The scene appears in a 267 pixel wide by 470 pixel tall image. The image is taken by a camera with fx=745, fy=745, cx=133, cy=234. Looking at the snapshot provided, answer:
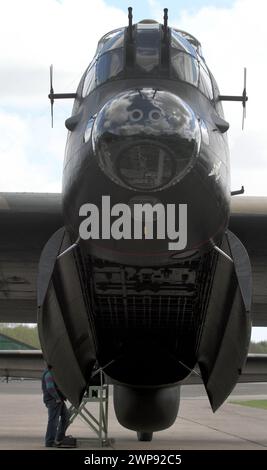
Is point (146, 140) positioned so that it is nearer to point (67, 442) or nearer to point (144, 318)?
point (144, 318)

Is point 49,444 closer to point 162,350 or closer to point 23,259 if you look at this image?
point 23,259

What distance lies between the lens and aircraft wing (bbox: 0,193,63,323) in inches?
323

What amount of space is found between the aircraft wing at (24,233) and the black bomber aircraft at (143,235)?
2 centimetres

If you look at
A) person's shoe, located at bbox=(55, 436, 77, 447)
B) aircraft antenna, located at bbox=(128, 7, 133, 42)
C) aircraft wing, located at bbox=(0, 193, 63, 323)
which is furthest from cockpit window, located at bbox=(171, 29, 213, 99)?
person's shoe, located at bbox=(55, 436, 77, 447)

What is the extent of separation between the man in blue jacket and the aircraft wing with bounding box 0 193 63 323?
408 centimetres

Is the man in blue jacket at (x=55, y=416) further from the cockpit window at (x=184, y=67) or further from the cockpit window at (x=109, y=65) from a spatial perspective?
the cockpit window at (x=184, y=67)

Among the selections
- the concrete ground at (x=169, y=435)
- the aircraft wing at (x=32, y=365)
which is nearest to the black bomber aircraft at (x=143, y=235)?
the concrete ground at (x=169, y=435)

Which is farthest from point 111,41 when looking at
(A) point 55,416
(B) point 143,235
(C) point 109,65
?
(A) point 55,416

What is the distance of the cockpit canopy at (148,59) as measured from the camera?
20.9 ft

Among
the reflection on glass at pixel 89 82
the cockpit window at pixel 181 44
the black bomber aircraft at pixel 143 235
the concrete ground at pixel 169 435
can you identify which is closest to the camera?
the black bomber aircraft at pixel 143 235

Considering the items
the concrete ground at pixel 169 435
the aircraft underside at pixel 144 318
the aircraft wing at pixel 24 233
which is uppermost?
the aircraft wing at pixel 24 233

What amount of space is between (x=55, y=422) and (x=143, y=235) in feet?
30.6

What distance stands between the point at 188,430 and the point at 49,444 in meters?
6.28

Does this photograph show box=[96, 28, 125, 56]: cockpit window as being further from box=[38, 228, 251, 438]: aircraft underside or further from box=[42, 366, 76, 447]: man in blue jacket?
box=[42, 366, 76, 447]: man in blue jacket
